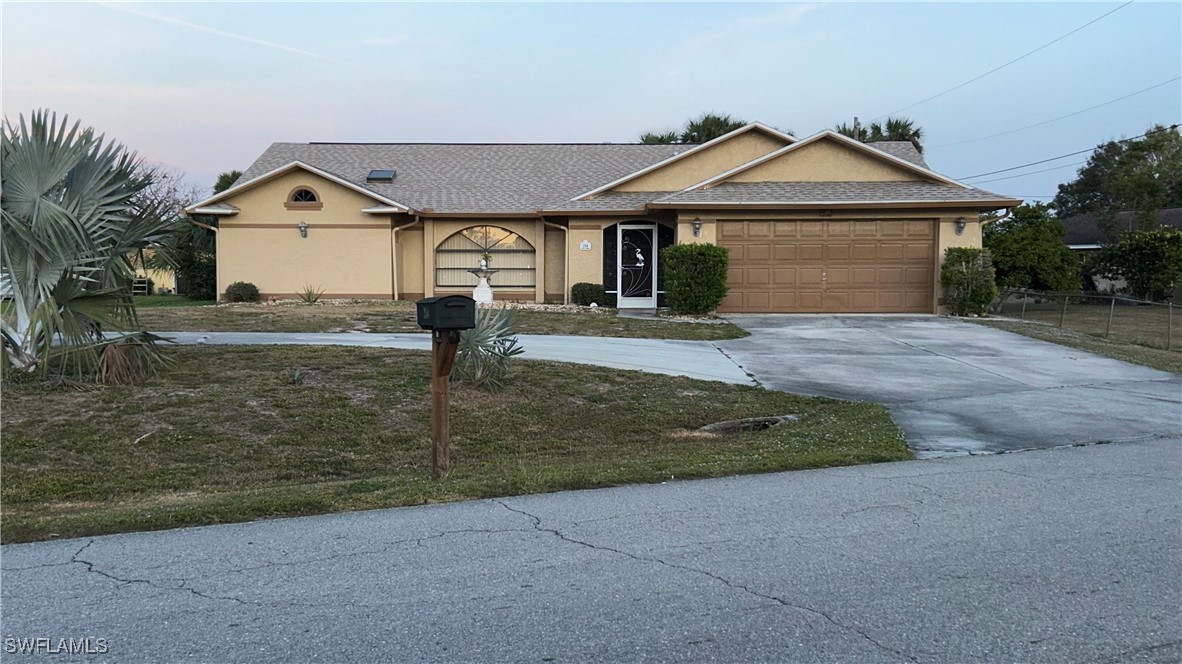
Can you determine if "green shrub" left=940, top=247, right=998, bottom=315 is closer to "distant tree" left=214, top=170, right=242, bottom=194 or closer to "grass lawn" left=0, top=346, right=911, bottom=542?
"grass lawn" left=0, top=346, right=911, bottom=542

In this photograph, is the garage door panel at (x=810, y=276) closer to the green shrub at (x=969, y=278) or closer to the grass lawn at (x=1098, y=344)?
the green shrub at (x=969, y=278)

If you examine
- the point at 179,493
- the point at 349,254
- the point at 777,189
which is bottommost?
the point at 179,493

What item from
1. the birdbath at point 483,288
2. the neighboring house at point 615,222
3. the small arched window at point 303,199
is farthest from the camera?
the small arched window at point 303,199

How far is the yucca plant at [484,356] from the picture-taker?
10.7m

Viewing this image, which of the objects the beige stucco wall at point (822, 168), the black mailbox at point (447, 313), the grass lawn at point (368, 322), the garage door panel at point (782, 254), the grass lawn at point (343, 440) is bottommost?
the grass lawn at point (343, 440)

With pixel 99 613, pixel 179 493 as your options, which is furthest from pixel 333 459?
pixel 99 613

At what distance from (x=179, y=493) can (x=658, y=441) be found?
464 centimetres

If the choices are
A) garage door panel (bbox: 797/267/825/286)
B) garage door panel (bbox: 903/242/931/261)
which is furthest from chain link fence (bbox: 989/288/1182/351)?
garage door panel (bbox: 797/267/825/286)

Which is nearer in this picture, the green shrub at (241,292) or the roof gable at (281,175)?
the roof gable at (281,175)

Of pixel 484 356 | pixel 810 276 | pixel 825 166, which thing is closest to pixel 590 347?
pixel 484 356

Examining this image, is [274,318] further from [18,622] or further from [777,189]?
[18,622]

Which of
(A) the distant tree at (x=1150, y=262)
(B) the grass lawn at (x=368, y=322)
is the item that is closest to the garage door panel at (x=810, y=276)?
(B) the grass lawn at (x=368, y=322)

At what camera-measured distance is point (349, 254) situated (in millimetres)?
24375

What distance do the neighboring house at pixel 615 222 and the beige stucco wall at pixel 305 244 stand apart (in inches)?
1.6
